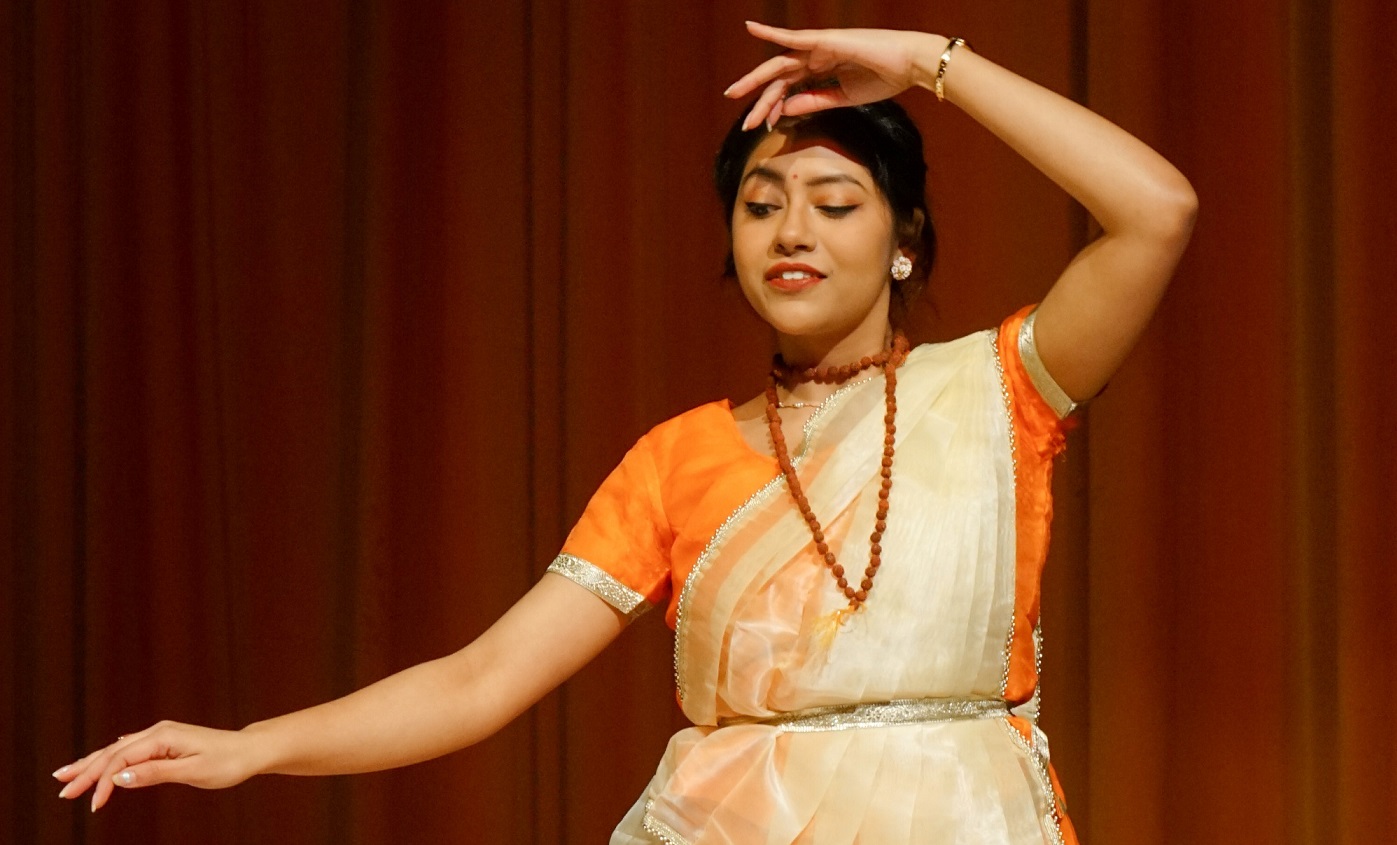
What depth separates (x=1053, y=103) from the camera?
1.44 metres

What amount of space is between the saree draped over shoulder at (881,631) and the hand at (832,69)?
9.7 inches

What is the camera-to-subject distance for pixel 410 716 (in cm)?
156

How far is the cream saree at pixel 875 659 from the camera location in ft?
4.82

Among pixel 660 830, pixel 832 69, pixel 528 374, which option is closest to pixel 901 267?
pixel 832 69

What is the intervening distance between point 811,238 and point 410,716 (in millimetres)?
571

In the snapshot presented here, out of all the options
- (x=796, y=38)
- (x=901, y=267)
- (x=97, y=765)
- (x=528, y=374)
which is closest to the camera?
(x=97, y=765)

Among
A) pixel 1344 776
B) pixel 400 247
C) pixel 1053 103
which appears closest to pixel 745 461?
pixel 1053 103

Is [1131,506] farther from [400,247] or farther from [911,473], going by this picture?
[400,247]

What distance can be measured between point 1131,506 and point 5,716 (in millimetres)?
1981

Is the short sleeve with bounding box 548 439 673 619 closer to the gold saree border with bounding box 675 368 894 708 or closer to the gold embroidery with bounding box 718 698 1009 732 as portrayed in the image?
the gold saree border with bounding box 675 368 894 708

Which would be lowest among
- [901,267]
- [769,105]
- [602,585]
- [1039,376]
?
[602,585]

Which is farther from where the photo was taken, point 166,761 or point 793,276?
point 793,276

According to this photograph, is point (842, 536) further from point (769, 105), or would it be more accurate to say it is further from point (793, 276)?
point (769, 105)

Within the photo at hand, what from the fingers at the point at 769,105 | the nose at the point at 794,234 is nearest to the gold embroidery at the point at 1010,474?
the nose at the point at 794,234
